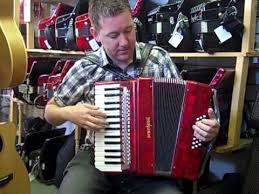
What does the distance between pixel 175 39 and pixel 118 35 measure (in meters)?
0.47

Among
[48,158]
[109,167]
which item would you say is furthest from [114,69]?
[48,158]

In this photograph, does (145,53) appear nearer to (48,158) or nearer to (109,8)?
(109,8)

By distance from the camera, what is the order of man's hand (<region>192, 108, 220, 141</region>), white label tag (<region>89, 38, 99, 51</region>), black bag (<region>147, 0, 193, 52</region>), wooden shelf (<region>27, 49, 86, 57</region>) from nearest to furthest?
man's hand (<region>192, 108, 220, 141</region>) → black bag (<region>147, 0, 193, 52</region>) → white label tag (<region>89, 38, 99, 51</region>) → wooden shelf (<region>27, 49, 86, 57</region>)

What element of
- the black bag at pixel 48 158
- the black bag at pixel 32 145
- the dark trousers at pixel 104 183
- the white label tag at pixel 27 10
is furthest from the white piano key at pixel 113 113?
the white label tag at pixel 27 10

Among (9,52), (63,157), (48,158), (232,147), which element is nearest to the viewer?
(9,52)

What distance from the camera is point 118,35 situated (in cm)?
143

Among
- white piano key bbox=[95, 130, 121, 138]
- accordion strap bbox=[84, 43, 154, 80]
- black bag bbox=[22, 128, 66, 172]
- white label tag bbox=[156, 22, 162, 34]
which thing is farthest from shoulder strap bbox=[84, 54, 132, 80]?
black bag bbox=[22, 128, 66, 172]

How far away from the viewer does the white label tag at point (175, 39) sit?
179cm

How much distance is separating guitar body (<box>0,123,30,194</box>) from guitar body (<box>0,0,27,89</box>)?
0.94ft

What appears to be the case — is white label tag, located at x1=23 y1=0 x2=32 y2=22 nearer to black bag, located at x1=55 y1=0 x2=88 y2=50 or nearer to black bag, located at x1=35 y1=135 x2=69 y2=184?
black bag, located at x1=55 y1=0 x2=88 y2=50

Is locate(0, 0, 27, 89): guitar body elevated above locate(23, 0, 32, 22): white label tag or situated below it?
below

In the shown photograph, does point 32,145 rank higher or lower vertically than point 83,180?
lower

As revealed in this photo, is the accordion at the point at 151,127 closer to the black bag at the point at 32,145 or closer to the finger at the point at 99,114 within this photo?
the finger at the point at 99,114

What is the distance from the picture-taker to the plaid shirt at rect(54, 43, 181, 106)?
1.53 metres
